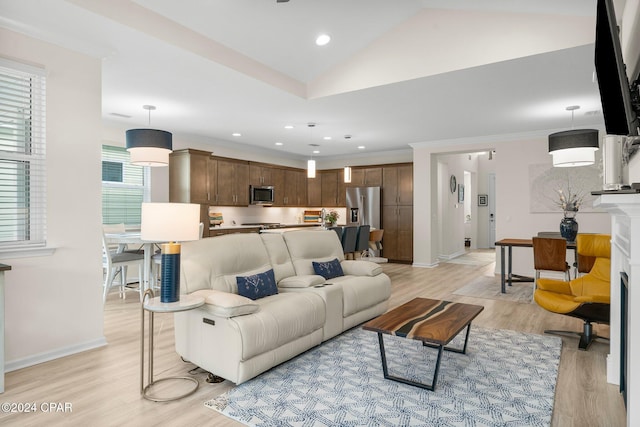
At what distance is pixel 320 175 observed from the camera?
988 centimetres

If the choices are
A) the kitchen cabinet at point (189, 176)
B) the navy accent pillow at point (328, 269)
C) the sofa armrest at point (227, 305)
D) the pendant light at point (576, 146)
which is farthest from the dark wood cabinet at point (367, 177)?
the sofa armrest at point (227, 305)

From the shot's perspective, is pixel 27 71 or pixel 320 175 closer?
pixel 27 71

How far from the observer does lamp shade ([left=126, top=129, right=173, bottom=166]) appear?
4336 millimetres

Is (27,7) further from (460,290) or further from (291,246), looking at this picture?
(460,290)

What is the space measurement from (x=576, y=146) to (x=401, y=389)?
3.53 m

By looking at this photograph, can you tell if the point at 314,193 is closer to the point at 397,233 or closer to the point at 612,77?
the point at 397,233

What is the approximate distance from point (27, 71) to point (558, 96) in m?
5.46

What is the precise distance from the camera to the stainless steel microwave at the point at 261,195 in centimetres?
816

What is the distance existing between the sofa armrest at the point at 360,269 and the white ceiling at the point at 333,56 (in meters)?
2.04

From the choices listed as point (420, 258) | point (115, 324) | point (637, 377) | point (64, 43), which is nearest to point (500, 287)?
point (420, 258)

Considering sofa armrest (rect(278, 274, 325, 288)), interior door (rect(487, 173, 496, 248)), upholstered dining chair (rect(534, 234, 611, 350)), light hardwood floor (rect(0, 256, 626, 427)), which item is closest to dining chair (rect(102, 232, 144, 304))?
light hardwood floor (rect(0, 256, 626, 427))

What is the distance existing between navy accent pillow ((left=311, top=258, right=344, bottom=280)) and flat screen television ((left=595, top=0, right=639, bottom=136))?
275 centimetres

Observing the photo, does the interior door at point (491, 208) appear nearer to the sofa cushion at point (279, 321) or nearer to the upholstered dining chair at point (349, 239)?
the upholstered dining chair at point (349, 239)

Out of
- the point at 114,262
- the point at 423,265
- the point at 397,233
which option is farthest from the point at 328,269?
the point at 397,233
